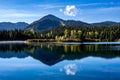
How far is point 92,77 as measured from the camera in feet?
72.4

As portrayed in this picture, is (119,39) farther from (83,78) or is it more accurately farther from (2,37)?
(83,78)

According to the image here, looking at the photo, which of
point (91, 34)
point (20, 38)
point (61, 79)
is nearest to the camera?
point (61, 79)

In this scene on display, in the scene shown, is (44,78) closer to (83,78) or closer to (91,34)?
(83,78)

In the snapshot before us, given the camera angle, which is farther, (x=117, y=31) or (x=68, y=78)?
(x=117, y=31)

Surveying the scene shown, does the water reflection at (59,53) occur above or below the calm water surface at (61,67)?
below

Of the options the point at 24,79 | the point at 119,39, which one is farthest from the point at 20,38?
the point at 24,79

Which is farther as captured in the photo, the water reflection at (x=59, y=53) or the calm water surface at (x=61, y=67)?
the water reflection at (x=59, y=53)

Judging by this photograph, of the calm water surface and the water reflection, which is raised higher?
the calm water surface

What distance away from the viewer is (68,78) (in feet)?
70.1

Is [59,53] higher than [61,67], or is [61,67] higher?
[61,67]

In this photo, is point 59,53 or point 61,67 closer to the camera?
point 61,67

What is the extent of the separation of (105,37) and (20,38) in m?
57.1

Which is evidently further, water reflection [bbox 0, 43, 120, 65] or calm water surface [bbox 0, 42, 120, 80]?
water reflection [bbox 0, 43, 120, 65]

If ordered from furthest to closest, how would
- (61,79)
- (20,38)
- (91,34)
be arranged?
(20,38) → (91,34) → (61,79)
